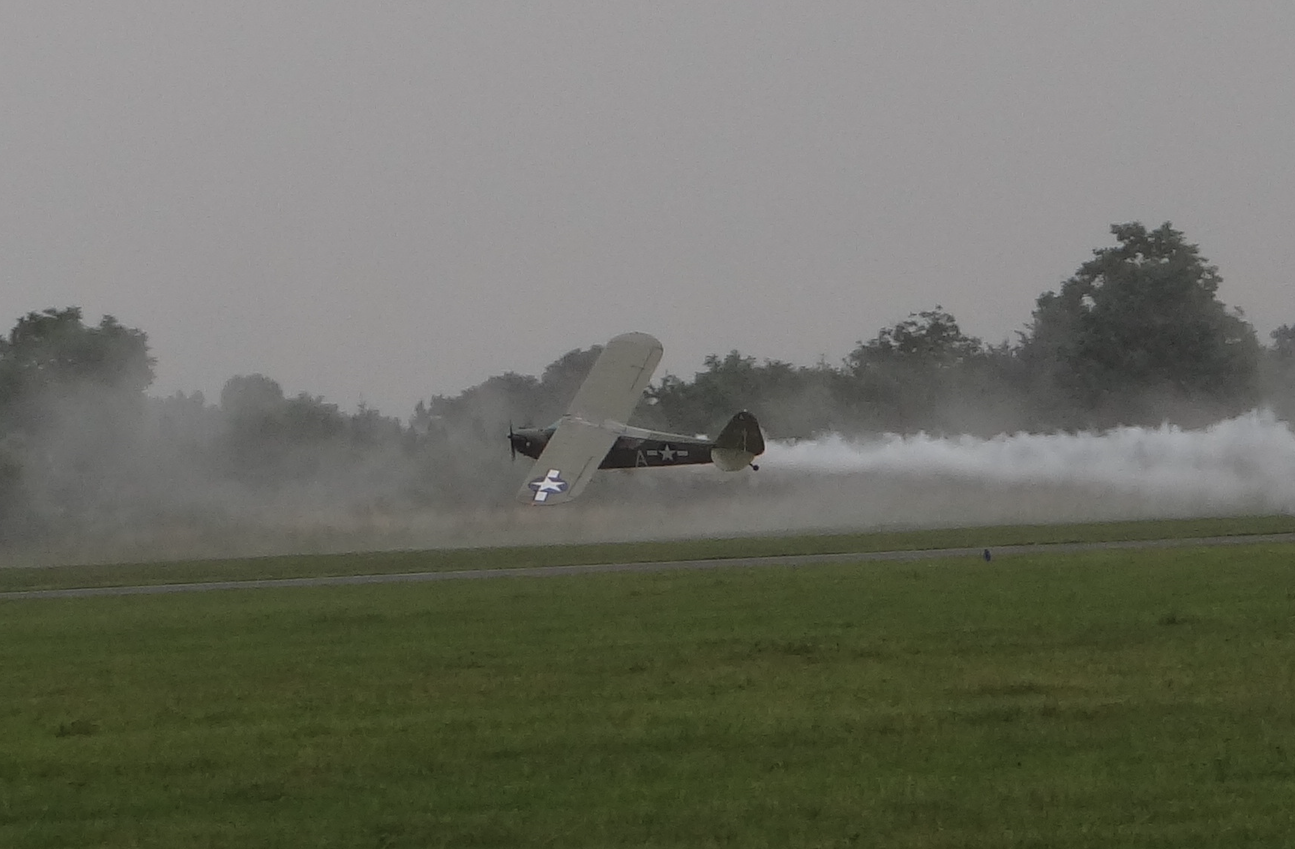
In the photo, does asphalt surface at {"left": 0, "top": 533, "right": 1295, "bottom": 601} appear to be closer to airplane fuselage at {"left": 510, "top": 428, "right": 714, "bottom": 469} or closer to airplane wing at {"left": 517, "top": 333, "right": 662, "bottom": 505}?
airplane wing at {"left": 517, "top": 333, "right": 662, "bottom": 505}

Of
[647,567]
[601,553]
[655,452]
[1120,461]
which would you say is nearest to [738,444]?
[655,452]

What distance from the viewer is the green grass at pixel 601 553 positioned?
39.8 metres

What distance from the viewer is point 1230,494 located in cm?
5022

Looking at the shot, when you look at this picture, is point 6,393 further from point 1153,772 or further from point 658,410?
point 1153,772

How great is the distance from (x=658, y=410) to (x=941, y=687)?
5906cm

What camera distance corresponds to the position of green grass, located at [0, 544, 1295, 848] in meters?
10.8

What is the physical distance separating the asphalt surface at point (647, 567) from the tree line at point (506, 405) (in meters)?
19.4

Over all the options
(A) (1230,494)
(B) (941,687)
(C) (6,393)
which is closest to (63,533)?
(C) (6,393)

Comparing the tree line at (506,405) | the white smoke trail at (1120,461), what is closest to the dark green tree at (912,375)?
the tree line at (506,405)

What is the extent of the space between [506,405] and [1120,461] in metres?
34.4

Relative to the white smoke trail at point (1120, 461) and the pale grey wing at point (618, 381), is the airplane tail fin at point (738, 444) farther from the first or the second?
the white smoke trail at point (1120, 461)

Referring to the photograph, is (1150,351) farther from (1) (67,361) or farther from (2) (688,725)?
(2) (688,725)

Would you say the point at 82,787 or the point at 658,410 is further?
the point at 658,410

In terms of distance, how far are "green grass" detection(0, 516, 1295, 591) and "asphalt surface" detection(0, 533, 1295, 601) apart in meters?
1.32
